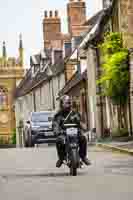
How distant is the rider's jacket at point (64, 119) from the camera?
1519cm

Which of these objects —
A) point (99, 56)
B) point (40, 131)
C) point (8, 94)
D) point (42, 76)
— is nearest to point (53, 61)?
point (42, 76)

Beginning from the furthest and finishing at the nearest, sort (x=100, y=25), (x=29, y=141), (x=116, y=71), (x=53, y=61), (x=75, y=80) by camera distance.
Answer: (x=53, y=61) → (x=75, y=80) → (x=100, y=25) → (x=29, y=141) → (x=116, y=71)

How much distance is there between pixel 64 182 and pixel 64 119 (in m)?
2.14

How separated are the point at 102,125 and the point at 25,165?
2453cm

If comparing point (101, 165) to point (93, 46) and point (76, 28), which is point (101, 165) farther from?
point (76, 28)

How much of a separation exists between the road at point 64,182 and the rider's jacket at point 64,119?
957 millimetres

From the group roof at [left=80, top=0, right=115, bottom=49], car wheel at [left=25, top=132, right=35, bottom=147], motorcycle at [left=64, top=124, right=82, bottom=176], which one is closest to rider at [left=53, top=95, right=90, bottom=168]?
motorcycle at [left=64, top=124, right=82, bottom=176]

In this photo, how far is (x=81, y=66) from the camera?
53438 millimetres

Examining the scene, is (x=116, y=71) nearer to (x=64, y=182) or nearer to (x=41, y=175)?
(x=41, y=175)

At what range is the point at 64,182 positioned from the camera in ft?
43.9

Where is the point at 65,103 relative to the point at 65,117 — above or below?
above

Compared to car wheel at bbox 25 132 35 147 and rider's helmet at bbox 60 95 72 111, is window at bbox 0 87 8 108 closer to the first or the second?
car wheel at bbox 25 132 35 147

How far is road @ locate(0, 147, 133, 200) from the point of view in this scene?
11.0 m

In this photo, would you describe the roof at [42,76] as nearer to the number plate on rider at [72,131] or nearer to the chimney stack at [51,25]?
the chimney stack at [51,25]
